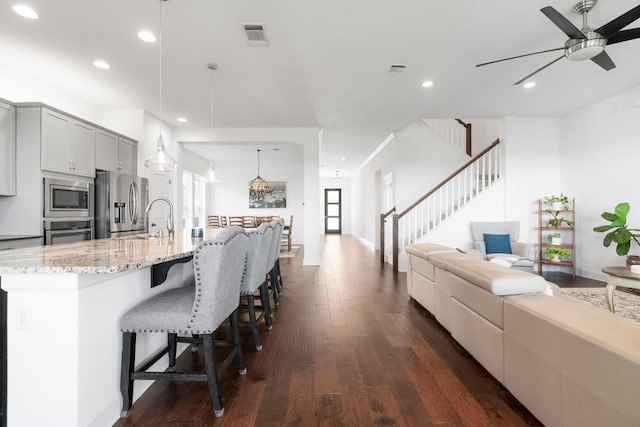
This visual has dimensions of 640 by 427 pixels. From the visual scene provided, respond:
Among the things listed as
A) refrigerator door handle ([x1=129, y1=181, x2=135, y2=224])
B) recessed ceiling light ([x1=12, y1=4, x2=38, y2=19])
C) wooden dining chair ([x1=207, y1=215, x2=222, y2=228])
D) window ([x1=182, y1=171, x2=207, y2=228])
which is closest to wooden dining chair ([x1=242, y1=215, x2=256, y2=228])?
wooden dining chair ([x1=207, y1=215, x2=222, y2=228])

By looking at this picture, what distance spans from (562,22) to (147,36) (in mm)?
3660

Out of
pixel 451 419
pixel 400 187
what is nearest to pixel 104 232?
pixel 451 419

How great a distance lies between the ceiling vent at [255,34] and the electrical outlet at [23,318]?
2.73m

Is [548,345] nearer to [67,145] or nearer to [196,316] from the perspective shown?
[196,316]

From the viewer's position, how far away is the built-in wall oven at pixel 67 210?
3.62 m

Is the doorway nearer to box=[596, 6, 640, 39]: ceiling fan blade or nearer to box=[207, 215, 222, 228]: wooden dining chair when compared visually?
box=[207, 215, 222, 228]: wooden dining chair

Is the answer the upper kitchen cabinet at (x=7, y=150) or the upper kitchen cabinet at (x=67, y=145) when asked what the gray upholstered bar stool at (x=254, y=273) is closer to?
the upper kitchen cabinet at (x=67, y=145)

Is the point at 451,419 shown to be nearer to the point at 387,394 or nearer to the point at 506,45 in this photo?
the point at 387,394

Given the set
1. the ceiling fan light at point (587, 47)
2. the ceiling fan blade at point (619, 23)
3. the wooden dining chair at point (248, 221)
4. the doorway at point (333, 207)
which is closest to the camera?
the ceiling fan blade at point (619, 23)

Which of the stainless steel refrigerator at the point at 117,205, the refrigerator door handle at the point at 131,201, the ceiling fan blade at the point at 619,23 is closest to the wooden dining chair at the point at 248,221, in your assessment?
the stainless steel refrigerator at the point at 117,205

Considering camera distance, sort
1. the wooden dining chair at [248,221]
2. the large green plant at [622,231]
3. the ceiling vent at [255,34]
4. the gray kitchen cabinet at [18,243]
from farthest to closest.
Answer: the wooden dining chair at [248,221], the large green plant at [622,231], the gray kitchen cabinet at [18,243], the ceiling vent at [255,34]

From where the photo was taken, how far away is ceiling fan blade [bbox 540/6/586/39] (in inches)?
89.0

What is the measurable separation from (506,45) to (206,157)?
336 inches

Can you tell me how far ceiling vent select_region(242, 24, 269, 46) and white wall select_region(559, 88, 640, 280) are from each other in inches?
205
